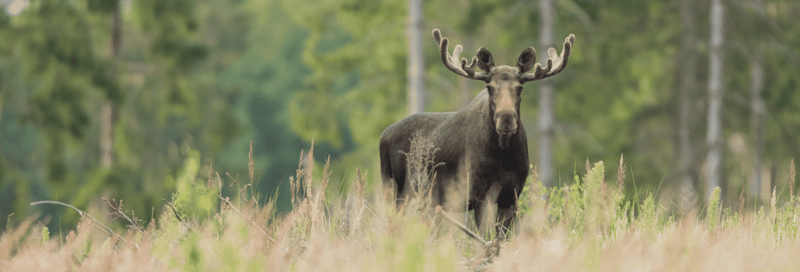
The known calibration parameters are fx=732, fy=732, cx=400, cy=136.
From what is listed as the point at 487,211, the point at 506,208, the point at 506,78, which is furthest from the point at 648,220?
the point at 506,78

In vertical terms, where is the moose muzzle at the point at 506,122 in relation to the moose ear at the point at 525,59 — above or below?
below

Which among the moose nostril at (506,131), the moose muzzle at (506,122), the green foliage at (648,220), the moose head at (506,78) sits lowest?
the green foliage at (648,220)

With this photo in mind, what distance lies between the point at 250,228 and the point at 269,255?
16.7 inches

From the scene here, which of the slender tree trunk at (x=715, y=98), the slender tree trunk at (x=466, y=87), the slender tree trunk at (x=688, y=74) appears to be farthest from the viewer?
the slender tree trunk at (x=466, y=87)

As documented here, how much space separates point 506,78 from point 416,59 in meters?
8.32

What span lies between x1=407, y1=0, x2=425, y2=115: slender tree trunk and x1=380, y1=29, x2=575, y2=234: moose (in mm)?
7481

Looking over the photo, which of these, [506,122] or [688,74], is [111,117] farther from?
[688,74]

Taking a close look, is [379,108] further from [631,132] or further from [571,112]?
[631,132]

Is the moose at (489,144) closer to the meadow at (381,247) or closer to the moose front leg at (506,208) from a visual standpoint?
the moose front leg at (506,208)

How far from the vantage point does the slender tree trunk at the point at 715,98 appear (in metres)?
15.1

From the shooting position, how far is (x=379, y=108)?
55.6 ft

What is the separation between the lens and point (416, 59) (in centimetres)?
1284

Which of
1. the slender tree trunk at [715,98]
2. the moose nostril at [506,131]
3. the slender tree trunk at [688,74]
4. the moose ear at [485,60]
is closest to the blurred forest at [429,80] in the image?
the slender tree trunk at [688,74]

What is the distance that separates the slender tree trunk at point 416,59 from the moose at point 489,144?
7481 millimetres
